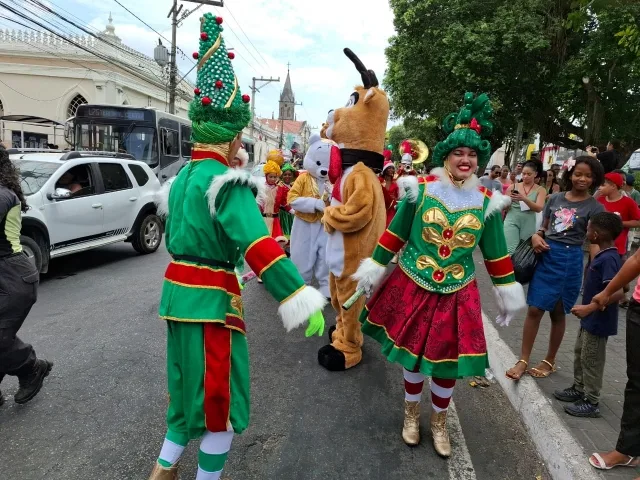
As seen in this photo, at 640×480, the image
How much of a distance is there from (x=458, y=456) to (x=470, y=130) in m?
2.04

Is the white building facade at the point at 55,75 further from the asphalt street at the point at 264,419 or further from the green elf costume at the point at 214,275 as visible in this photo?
the green elf costume at the point at 214,275

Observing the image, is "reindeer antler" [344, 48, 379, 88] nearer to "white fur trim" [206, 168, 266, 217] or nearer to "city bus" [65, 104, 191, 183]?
"white fur trim" [206, 168, 266, 217]

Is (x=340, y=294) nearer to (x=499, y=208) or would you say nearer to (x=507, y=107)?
(x=499, y=208)

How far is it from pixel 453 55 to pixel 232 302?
1276 centimetres

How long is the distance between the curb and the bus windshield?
11450mm

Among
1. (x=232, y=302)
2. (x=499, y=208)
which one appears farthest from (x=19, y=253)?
(x=499, y=208)

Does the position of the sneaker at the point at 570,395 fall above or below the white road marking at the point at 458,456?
above

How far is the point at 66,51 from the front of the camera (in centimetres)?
2431

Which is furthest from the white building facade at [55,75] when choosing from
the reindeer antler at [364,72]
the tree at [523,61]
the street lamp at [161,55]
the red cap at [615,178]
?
the red cap at [615,178]

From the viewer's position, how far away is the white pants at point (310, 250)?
5078 mm

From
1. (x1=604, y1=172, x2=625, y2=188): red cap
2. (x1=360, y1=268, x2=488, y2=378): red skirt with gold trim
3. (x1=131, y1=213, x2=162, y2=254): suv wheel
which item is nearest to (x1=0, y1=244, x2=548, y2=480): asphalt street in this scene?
(x1=360, y1=268, x2=488, y2=378): red skirt with gold trim

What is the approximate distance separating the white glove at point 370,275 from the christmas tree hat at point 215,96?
132 cm

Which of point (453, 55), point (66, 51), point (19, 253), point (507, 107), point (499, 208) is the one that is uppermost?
point (66, 51)

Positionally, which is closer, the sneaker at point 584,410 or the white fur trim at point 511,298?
the white fur trim at point 511,298
